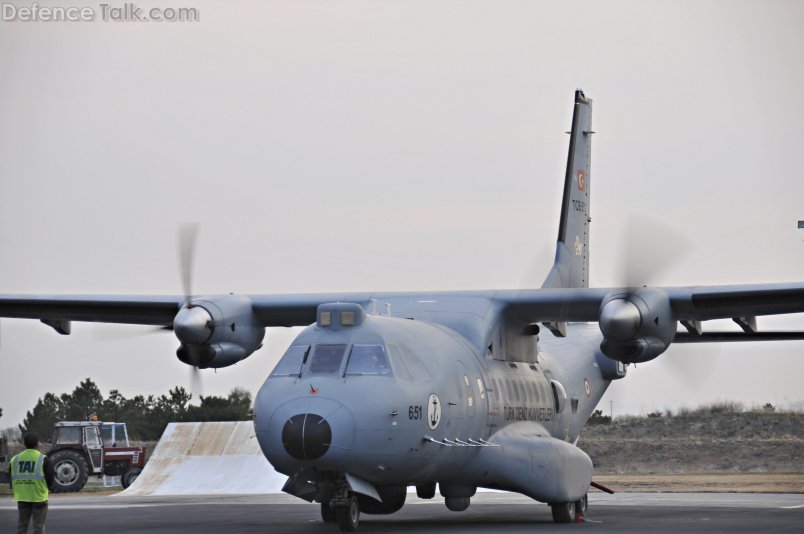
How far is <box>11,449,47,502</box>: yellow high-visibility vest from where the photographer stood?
14.2m

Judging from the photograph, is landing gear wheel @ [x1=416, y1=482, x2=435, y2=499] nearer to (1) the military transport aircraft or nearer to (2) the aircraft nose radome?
(1) the military transport aircraft

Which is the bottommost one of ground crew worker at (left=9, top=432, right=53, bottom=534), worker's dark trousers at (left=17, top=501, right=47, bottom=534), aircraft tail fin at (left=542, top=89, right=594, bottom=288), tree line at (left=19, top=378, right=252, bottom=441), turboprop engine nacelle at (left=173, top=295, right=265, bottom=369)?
tree line at (left=19, top=378, right=252, bottom=441)

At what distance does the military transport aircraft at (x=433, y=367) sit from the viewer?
16.2 metres

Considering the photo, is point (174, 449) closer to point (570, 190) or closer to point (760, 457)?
point (570, 190)

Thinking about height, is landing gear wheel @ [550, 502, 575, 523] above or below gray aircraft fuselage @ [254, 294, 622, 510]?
below

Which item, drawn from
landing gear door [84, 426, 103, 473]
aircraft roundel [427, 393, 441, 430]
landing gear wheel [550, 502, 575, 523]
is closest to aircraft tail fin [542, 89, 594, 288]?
landing gear wheel [550, 502, 575, 523]

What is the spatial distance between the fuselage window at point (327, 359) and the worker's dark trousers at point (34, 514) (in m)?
3.83

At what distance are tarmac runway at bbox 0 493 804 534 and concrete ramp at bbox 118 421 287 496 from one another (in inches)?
63.7

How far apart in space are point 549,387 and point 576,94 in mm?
8030

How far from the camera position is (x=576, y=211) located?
26.7 metres

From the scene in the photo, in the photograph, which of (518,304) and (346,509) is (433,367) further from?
(518,304)

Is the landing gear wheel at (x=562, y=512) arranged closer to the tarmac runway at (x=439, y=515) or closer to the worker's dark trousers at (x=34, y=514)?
the tarmac runway at (x=439, y=515)

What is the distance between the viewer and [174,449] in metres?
31.9

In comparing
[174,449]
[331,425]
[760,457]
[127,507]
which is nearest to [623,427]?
[760,457]
